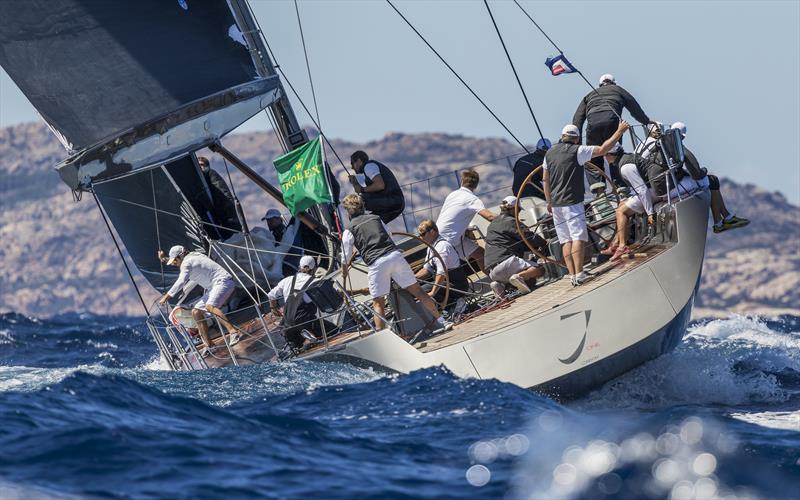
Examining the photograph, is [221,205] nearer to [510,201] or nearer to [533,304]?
[510,201]

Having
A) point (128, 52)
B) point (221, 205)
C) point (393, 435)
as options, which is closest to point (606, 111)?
point (221, 205)

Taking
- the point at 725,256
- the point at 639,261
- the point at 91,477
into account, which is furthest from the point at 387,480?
the point at 725,256

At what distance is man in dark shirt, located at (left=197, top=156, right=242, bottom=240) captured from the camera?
45.2ft

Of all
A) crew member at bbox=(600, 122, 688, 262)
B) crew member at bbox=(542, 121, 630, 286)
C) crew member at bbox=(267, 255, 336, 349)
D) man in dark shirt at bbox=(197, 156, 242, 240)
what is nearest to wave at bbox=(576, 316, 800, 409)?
crew member at bbox=(542, 121, 630, 286)

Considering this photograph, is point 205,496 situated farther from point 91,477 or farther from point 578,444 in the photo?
point 578,444

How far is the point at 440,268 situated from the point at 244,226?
276 cm

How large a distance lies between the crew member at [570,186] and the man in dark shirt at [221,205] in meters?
4.31

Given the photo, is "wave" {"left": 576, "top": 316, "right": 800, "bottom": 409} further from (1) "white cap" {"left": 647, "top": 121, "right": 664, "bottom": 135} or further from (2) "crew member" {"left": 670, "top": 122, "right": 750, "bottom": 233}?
(1) "white cap" {"left": 647, "top": 121, "right": 664, "bottom": 135}

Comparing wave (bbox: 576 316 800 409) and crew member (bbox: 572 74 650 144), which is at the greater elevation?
crew member (bbox: 572 74 650 144)

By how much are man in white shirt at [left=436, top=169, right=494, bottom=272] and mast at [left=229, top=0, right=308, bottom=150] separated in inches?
80.8

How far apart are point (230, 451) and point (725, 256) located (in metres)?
176

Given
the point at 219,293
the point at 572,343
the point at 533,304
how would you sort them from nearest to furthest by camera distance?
the point at 572,343, the point at 533,304, the point at 219,293

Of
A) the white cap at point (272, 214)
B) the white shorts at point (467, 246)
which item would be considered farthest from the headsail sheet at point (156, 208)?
the white shorts at point (467, 246)

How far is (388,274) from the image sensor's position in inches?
401
